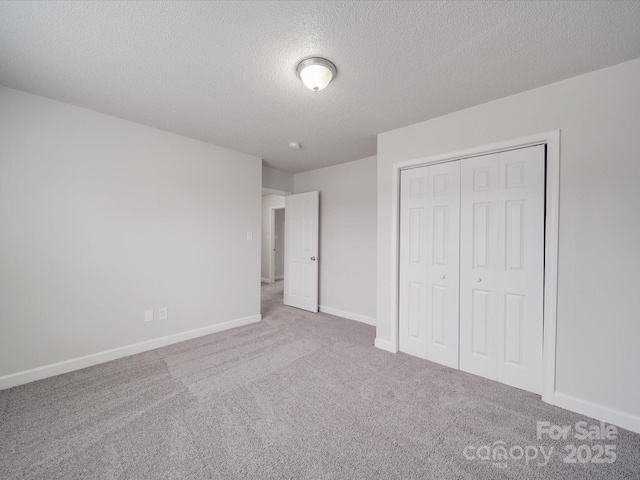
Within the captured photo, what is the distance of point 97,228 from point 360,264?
323 centimetres

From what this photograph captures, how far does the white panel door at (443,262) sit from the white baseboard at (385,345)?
360mm

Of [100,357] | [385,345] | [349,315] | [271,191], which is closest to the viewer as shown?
[100,357]

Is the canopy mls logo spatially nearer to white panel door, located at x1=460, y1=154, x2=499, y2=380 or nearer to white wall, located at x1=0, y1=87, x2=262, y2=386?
white panel door, located at x1=460, y1=154, x2=499, y2=380

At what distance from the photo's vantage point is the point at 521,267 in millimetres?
2203

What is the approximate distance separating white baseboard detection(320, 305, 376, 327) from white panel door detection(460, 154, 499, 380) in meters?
1.52

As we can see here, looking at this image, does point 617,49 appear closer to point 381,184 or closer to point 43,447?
point 381,184

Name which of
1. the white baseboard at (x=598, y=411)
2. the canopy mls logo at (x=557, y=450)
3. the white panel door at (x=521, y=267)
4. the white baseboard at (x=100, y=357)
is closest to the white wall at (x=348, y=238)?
the white baseboard at (x=100, y=357)

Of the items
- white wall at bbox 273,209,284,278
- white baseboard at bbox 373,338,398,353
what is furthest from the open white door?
white wall at bbox 273,209,284,278

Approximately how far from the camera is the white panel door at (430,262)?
2557 mm

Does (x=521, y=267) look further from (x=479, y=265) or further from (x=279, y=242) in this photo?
(x=279, y=242)

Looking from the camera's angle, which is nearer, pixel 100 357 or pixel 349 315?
pixel 100 357

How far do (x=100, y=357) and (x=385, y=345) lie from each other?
2.95m

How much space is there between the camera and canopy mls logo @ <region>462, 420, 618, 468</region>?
1.51 metres

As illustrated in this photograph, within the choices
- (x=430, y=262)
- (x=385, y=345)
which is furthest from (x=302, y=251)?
(x=430, y=262)
